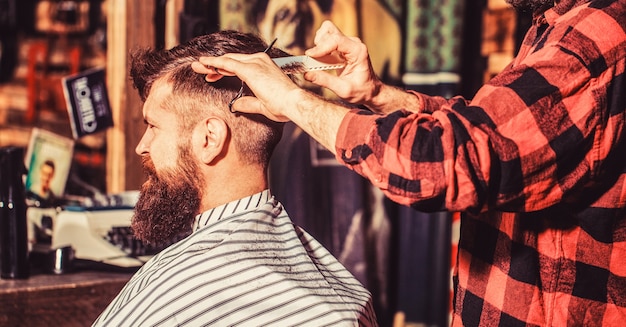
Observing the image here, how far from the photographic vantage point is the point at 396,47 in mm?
3209

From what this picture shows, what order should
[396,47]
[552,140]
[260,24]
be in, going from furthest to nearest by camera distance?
1. [396,47]
2. [260,24]
3. [552,140]

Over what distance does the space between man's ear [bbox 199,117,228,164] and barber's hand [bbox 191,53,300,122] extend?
0.26m

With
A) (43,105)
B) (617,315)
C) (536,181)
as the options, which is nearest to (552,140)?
(536,181)

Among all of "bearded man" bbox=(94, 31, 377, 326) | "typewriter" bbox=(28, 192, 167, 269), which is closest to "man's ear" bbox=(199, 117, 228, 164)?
"bearded man" bbox=(94, 31, 377, 326)

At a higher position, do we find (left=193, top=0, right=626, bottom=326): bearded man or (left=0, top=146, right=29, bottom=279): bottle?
(left=193, top=0, right=626, bottom=326): bearded man

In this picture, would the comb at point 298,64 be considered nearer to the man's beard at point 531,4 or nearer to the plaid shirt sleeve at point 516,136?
the plaid shirt sleeve at point 516,136

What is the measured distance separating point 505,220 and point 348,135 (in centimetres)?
48

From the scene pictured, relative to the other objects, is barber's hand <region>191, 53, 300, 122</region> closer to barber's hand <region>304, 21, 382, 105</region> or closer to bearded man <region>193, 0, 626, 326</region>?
bearded man <region>193, 0, 626, 326</region>

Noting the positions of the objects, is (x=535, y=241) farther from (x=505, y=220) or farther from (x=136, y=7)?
(x=136, y=7)

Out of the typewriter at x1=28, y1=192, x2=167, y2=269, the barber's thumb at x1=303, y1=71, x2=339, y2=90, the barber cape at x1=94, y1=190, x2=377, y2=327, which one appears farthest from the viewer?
the typewriter at x1=28, y1=192, x2=167, y2=269

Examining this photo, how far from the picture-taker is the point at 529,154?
4.13 feet

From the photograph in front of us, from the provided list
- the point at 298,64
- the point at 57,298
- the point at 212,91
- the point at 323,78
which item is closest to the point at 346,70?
the point at 323,78

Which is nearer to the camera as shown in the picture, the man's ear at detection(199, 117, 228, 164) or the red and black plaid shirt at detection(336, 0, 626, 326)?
the red and black plaid shirt at detection(336, 0, 626, 326)

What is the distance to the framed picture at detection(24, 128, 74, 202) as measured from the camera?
2.88 metres
